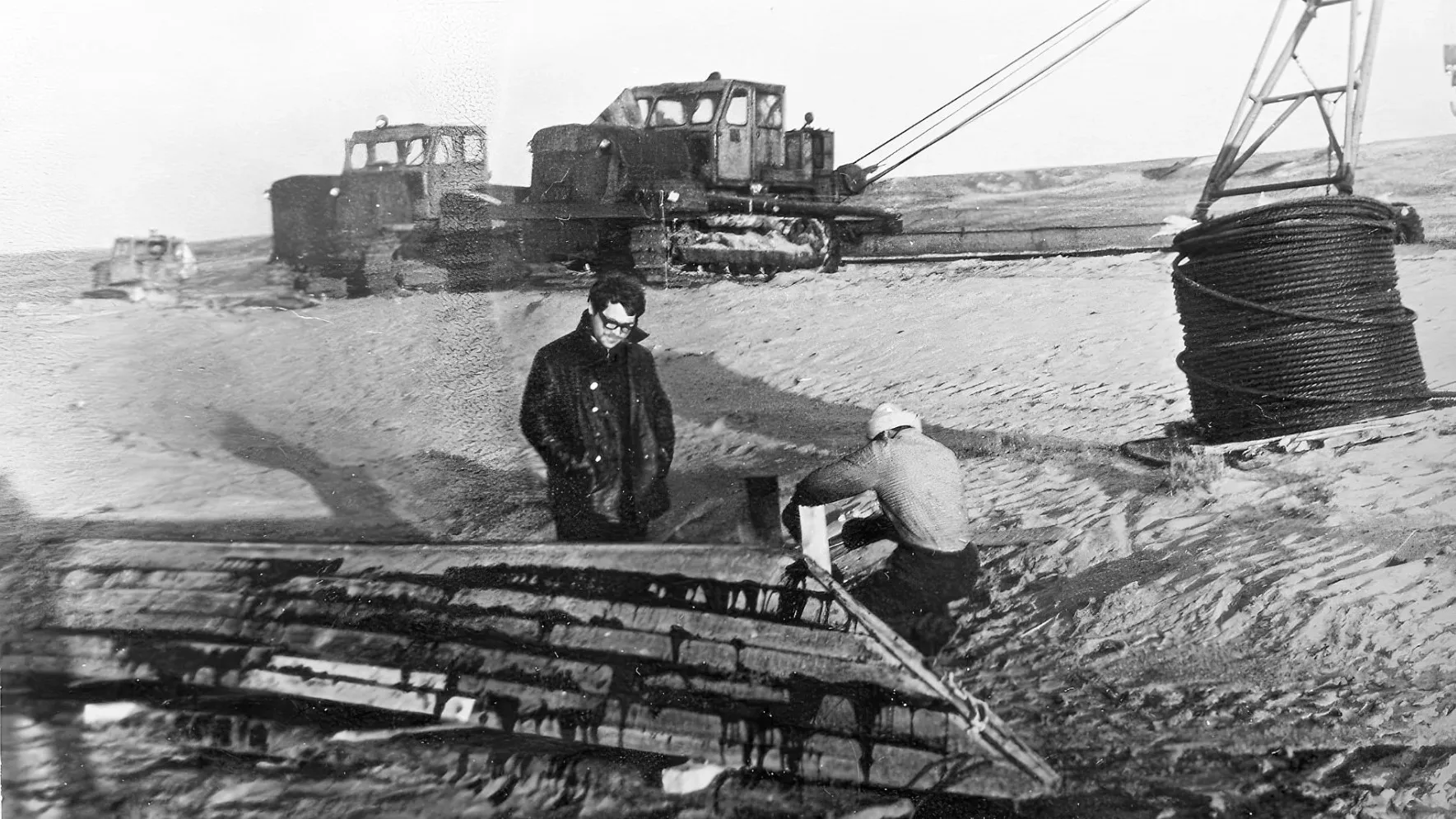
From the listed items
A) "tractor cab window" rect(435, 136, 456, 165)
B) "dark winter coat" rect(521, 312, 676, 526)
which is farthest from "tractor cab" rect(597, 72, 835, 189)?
"dark winter coat" rect(521, 312, 676, 526)

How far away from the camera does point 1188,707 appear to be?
7.64 ft

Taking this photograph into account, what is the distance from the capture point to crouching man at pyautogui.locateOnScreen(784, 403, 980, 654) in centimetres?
254

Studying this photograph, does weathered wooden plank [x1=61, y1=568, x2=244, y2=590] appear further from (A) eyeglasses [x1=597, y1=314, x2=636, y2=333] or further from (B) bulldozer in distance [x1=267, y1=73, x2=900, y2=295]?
(A) eyeglasses [x1=597, y1=314, x2=636, y2=333]

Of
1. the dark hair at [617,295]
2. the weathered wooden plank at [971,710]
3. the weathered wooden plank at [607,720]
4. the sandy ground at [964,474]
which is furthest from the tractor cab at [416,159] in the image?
the weathered wooden plank at [971,710]

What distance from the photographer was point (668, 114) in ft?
12.5

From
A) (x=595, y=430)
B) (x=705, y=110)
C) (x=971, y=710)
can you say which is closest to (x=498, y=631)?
(x=595, y=430)

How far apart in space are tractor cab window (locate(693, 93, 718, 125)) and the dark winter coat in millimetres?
1171

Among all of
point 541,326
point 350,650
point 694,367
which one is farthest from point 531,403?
point 350,650

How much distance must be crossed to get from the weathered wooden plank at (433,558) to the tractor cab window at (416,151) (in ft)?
4.34

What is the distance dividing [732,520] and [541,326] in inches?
37.0

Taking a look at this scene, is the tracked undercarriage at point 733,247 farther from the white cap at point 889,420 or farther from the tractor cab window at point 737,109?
the white cap at point 889,420

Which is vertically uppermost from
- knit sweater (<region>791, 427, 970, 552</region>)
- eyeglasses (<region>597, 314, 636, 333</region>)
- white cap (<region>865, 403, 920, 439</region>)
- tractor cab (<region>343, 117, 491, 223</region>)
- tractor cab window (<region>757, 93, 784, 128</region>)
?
tractor cab window (<region>757, 93, 784, 128</region>)

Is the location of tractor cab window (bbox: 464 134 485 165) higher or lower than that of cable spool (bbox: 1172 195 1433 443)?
higher

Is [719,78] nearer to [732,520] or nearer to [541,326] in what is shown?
[541,326]
